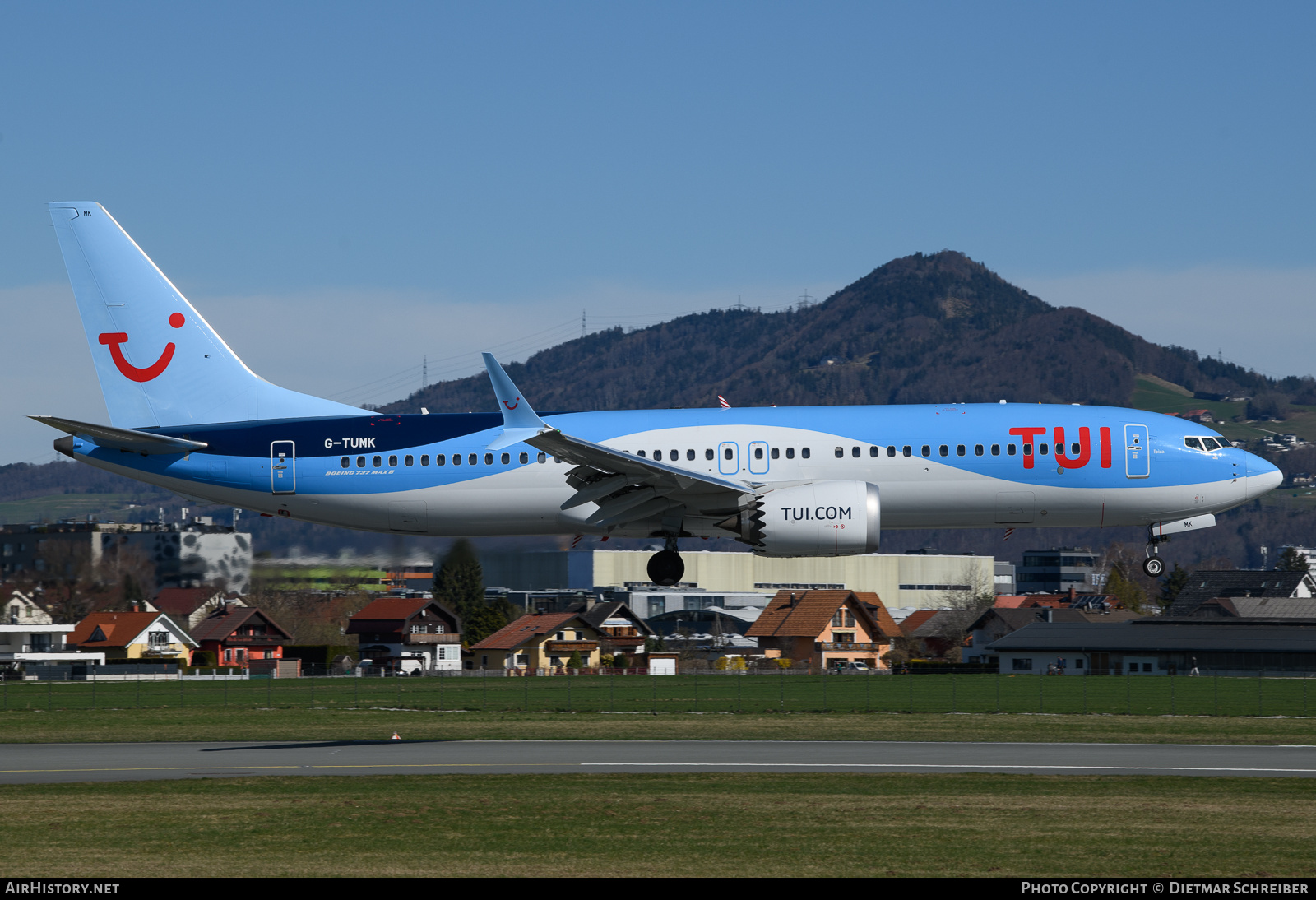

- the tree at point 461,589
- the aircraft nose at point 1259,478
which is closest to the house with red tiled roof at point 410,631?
the tree at point 461,589

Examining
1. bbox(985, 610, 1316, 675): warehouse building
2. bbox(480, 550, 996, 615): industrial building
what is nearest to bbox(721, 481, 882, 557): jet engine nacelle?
bbox(985, 610, 1316, 675): warehouse building

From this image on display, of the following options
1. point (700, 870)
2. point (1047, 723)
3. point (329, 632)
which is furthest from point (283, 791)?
point (329, 632)

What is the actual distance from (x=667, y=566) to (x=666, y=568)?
0.06 metres

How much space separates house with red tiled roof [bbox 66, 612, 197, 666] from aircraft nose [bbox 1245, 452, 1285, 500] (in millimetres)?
85530

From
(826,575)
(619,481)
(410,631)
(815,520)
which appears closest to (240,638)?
(410,631)

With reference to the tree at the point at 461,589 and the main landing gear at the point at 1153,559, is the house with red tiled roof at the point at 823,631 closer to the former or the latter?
the tree at the point at 461,589

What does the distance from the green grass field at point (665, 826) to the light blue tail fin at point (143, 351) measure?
1232 centimetres

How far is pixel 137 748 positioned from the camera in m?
46.6

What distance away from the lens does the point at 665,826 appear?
26266 millimetres

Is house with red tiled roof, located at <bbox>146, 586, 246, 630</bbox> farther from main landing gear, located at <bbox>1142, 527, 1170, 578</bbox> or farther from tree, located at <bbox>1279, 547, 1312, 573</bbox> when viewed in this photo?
tree, located at <bbox>1279, 547, 1312, 573</bbox>

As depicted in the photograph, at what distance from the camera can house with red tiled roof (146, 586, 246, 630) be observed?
101 meters

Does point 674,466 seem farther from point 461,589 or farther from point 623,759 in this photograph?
point 461,589
